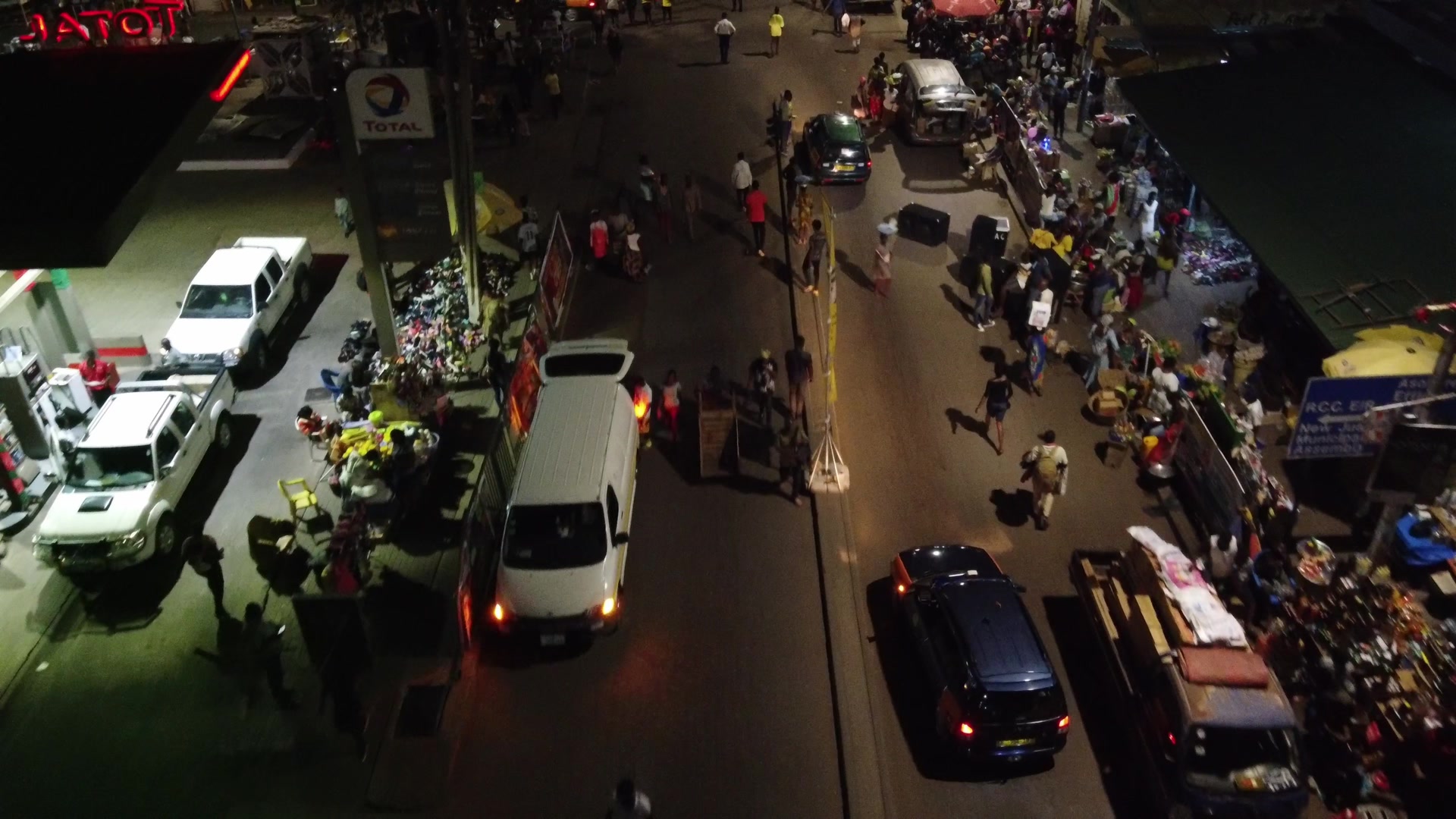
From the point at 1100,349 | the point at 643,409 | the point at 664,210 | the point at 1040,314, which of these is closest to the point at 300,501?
the point at 643,409

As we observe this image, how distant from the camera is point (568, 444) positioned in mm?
14375

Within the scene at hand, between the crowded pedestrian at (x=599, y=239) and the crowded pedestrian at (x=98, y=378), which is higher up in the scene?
the crowded pedestrian at (x=599, y=239)

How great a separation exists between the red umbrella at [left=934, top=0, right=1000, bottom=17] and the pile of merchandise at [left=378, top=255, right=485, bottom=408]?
64.4 feet

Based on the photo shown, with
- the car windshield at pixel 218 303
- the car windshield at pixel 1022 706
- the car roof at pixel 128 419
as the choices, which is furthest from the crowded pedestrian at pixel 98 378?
the car windshield at pixel 1022 706

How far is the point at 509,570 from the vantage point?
13328mm

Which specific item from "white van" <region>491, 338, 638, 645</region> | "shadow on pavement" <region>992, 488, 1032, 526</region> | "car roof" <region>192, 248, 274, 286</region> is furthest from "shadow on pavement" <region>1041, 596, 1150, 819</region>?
"car roof" <region>192, 248, 274, 286</region>

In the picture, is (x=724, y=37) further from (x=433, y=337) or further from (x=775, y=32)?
(x=433, y=337)

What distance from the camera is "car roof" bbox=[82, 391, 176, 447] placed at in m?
15.6

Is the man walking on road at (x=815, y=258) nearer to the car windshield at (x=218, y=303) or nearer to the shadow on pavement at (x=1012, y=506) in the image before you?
the shadow on pavement at (x=1012, y=506)

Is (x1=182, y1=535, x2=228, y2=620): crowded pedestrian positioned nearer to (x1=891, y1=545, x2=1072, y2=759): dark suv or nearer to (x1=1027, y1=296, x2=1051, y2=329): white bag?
(x1=891, y1=545, x2=1072, y2=759): dark suv

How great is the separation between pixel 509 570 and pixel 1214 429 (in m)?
11.9

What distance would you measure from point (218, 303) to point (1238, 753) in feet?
64.2

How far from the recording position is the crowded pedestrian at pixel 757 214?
877 inches

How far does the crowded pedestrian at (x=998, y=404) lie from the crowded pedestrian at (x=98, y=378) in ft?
52.4
